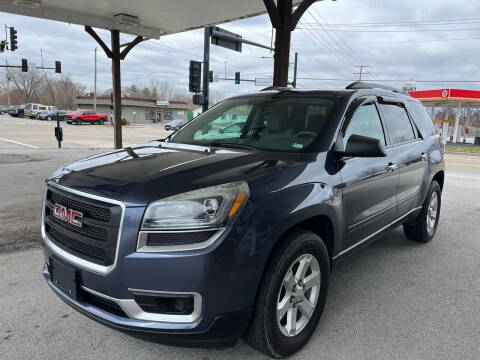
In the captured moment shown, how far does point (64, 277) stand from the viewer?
7.66ft

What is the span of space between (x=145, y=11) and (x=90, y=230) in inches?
363

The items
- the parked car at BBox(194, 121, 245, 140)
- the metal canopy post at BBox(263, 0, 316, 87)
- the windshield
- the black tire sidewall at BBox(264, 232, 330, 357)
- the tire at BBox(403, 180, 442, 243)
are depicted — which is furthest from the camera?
the metal canopy post at BBox(263, 0, 316, 87)

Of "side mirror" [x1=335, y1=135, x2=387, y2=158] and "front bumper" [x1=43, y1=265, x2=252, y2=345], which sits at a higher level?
"side mirror" [x1=335, y1=135, x2=387, y2=158]

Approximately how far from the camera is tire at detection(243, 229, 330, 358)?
7.24ft

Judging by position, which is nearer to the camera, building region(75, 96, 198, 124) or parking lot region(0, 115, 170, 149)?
parking lot region(0, 115, 170, 149)

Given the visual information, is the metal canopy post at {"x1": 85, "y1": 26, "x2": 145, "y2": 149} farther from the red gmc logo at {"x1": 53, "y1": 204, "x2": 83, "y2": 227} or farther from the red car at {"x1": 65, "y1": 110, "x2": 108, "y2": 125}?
the red car at {"x1": 65, "y1": 110, "x2": 108, "y2": 125}

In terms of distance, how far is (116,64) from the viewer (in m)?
12.0

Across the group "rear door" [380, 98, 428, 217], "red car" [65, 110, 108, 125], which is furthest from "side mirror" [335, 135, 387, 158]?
"red car" [65, 110, 108, 125]

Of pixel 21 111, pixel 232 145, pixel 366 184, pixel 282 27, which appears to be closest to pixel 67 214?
pixel 232 145

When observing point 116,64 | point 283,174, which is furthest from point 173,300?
point 116,64

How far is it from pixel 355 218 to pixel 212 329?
156cm

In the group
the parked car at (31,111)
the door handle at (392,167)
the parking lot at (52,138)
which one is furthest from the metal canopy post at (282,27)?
the parked car at (31,111)

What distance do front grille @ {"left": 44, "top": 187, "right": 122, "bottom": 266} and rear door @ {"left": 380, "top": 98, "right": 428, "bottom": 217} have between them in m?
2.68

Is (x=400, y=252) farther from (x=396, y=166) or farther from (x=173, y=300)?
(x=173, y=300)
